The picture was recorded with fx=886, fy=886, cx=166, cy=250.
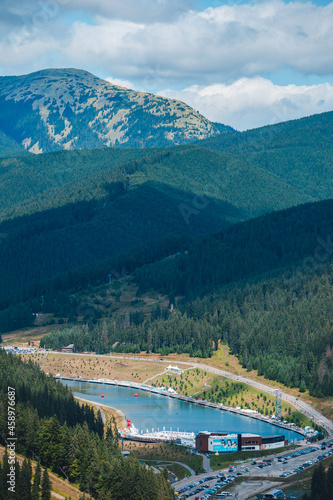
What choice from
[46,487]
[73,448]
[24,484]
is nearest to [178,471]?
[73,448]

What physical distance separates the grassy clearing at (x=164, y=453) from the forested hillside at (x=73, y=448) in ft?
17.1

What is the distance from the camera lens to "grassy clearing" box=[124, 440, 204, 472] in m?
162

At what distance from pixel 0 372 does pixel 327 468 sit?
2873 inches

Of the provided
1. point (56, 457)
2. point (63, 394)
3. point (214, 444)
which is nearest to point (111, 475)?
point (56, 457)

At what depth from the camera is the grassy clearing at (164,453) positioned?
162m

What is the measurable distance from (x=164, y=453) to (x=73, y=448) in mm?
32825

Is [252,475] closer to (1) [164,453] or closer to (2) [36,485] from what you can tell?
(1) [164,453]

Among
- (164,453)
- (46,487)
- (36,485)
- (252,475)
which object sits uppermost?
(36,485)

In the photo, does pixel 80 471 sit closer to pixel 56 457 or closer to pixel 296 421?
pixel 56 457

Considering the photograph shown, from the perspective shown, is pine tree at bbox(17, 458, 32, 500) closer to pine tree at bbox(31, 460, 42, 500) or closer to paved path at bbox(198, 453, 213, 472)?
pine tree at bbox(31, 460, 42, 500)

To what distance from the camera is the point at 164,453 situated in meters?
168

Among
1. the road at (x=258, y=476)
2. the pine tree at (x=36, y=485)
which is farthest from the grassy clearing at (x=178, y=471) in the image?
the pine tree at (x=36, y=485)

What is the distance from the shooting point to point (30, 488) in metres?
121

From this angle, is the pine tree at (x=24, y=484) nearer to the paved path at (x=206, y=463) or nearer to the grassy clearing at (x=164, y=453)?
the grassy clearing at (x=164, y=453)
